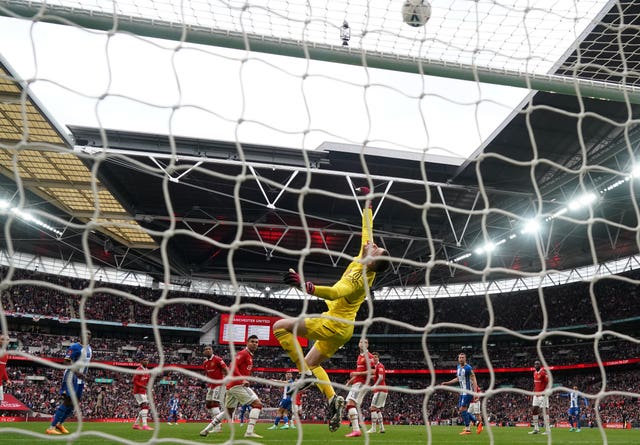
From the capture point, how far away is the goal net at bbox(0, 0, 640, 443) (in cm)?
356

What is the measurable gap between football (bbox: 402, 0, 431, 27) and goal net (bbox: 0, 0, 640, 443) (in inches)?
0.8

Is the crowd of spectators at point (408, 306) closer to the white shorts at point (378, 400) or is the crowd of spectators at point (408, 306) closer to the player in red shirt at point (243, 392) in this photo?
the white shorts at point (378, 400)

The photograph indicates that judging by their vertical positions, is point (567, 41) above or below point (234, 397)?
above

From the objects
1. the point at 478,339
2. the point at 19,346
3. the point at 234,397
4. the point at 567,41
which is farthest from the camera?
the point at 478,339

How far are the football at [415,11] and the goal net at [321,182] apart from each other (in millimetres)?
19

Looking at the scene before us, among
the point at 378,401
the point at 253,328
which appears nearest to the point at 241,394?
the point at 378,401

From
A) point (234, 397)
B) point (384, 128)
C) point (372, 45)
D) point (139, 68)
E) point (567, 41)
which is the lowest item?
point (234, 397)

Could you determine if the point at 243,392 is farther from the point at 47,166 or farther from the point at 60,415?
the point at 47,166

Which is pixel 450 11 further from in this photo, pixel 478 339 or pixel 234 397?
pixel 478 339

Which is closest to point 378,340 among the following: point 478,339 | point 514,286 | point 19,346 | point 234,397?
point 478,339

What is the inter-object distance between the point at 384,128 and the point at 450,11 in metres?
14.2

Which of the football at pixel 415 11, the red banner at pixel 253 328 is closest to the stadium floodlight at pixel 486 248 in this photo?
the football at pixel 415 11

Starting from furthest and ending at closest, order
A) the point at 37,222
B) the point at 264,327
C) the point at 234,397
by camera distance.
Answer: the point at 264,327 → the point at 37,222 → the point at 234,397

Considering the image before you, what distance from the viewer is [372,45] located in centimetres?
464
